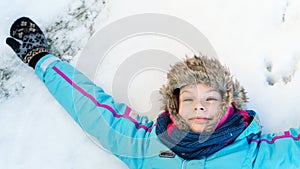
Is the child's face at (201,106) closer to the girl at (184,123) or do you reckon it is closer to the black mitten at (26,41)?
the girl at (184,123)

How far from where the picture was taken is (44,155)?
1582 millimetres

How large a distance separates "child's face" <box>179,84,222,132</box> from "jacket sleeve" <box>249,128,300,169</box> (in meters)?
0.17

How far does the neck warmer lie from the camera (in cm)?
137

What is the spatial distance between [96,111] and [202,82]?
42cm

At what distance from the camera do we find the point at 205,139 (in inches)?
53.9

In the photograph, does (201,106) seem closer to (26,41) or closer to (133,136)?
(133,136)

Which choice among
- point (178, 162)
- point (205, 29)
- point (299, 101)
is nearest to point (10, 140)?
point (178, 162)

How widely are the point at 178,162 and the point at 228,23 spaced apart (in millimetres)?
568

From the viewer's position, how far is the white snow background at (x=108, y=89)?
5.05ft

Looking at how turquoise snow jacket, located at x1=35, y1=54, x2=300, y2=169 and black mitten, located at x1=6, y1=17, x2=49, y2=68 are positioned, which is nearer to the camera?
turquoise snow jacket, located at x1=35, y1=54, x2=300, y2=169

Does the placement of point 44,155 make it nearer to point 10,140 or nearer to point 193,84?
point 10,140

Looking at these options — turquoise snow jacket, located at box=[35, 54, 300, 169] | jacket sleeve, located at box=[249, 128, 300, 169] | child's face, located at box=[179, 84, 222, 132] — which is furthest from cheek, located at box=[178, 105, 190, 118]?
jacket sleeve, located at box=[249, 128, 300, 169]

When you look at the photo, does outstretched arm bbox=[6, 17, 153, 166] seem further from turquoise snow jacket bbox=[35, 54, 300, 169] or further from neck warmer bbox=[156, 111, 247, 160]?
neck warmer bbox=[156, 111, 247, 160]

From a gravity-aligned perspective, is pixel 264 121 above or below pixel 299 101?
below
